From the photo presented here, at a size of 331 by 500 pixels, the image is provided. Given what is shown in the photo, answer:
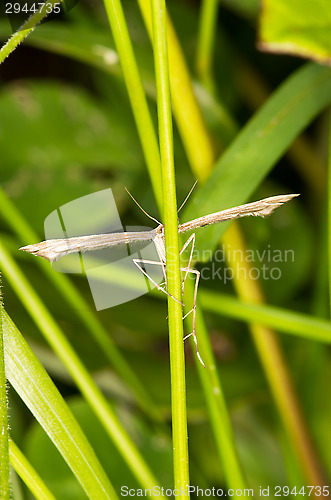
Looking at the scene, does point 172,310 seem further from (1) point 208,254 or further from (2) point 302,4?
(2) point 302,4

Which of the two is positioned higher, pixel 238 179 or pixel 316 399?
pixel 238 179

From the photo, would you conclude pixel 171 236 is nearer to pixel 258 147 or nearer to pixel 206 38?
pixel 258 147

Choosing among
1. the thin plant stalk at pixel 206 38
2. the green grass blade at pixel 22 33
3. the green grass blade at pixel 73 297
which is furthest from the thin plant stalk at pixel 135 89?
the thin plant stalk at pixel 206 38

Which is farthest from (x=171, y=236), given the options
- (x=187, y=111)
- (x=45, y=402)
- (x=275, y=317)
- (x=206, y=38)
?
(x=206, y=38)

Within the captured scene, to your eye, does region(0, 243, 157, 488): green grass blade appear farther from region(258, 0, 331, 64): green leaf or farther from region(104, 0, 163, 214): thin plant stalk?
region(258, 0, 331, 64): green leaf

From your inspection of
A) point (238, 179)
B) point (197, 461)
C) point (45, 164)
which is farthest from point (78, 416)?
point (45, 164)

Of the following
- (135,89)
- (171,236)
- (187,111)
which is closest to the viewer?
(171,236)
